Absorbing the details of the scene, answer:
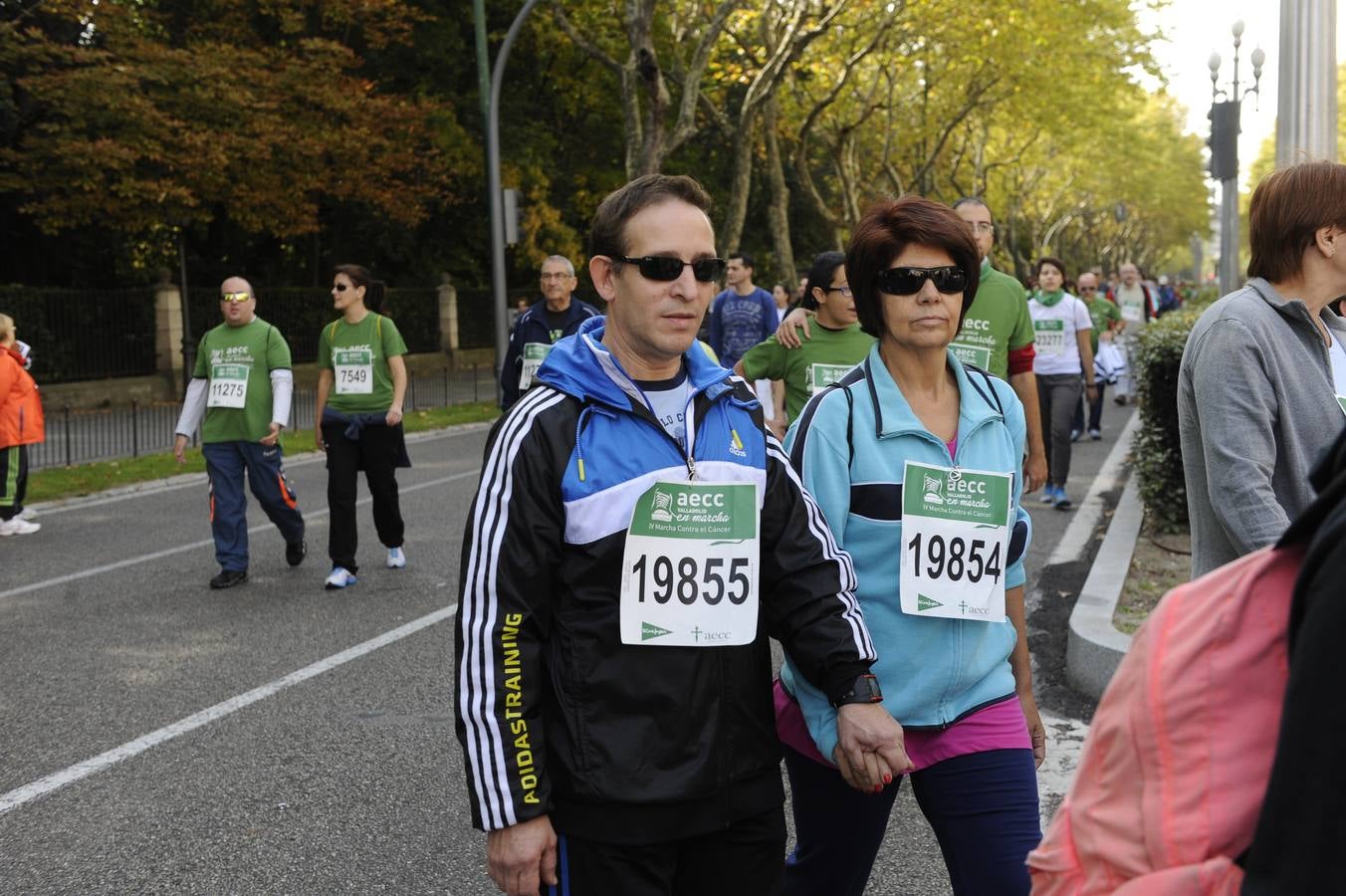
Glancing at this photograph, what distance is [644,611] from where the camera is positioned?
2.42 meters

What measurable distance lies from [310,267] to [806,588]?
112 ft

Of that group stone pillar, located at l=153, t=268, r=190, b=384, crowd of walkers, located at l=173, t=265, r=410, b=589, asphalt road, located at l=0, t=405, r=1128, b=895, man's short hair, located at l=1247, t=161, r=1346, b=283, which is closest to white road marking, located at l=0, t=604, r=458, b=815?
asphalt road, located at l=0, t=405, r=1128, b=895

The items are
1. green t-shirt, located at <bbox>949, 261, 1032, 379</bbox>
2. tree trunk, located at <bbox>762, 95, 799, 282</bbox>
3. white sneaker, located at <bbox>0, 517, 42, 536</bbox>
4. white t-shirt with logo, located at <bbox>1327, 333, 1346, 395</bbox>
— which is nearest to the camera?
white t-shirt with logo, located at <bbox>1327, 333, 1346, 395</bbox>

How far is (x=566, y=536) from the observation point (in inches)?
96.6

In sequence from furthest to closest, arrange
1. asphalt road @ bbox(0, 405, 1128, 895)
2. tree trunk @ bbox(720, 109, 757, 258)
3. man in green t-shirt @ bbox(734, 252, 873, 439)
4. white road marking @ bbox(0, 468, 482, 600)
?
tree trunk @ bbox(720, 109, 757, 258)
white road marking @ bbox(0, 468, 482, 600)
man in green t-shirt @ bbox(734, 252, 873, 439)
asphalt road @ bbox(0, 405, 1128, 895)

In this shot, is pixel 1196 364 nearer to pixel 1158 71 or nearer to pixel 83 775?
pixel 83 775

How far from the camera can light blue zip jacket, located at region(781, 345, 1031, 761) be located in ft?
9.32

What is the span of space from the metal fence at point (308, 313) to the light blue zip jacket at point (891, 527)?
22.4 metres

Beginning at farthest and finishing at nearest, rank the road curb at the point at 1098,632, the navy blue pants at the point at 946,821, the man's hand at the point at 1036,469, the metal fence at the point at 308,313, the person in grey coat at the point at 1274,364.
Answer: the metal fence at the point at 308,313 → the man's hand at the point at 1036,469 → the road curb at the point at 1098,632 → the person in grey coat at the point at 1274,364 → the navy blue pants at the point at 946,821

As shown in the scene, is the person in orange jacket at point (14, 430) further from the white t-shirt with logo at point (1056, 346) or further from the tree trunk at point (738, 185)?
the tree trunk at point (738, 185)

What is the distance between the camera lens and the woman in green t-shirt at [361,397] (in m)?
8.95

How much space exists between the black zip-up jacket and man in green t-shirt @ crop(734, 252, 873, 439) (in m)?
3.64

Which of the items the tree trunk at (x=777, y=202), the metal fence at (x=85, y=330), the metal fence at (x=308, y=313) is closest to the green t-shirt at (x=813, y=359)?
the metal fence at (x=308, y=313)

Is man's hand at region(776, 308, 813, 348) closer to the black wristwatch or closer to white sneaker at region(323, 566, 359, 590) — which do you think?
white sneaker at region(323, 566, 359, 590)
